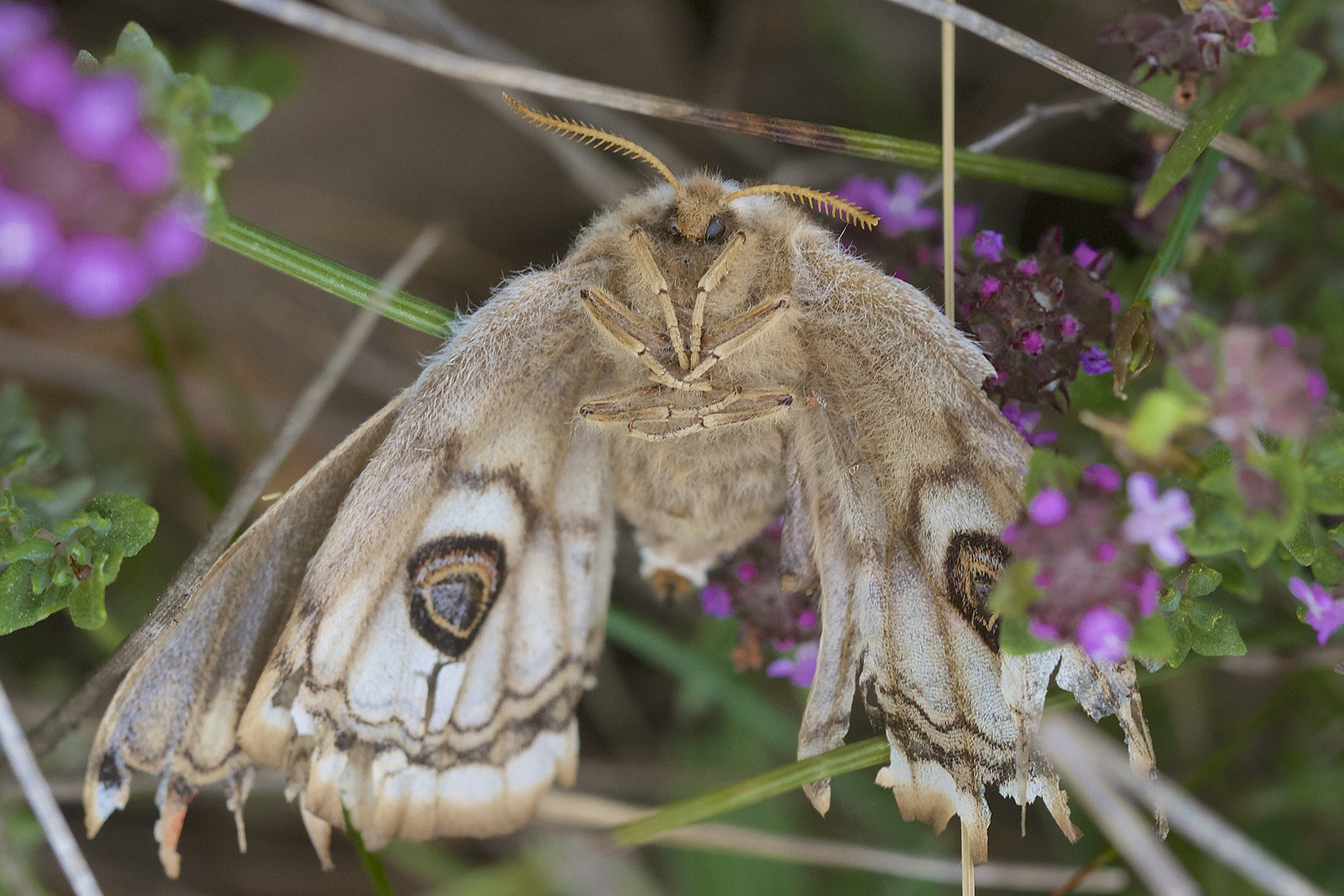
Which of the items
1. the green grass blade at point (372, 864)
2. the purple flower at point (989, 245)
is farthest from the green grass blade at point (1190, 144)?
the green grass blade at point (372, 864)

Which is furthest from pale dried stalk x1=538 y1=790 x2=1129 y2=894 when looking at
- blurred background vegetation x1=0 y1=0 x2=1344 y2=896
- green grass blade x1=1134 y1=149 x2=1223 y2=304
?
green grass blade x1=1134 y1=149 x2=1223 y2=304

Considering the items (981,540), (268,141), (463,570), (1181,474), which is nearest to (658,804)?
(463,570)

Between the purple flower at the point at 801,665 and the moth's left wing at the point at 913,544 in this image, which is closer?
the moth's left wing at the point at 913,544

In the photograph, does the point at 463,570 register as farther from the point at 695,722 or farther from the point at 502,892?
the point at 695,722

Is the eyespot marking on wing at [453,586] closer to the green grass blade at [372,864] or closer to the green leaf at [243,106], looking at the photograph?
the green grass blade at [372,864]

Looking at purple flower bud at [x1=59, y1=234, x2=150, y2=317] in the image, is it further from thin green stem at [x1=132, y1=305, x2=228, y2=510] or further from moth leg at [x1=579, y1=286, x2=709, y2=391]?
thin green stem at [x1=132, y1=305, x2=228, y2=510]

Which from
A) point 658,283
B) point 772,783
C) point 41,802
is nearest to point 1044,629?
point 772,783

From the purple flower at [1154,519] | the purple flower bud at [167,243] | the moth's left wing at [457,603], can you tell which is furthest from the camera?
the moth's left wing at [457,603]
